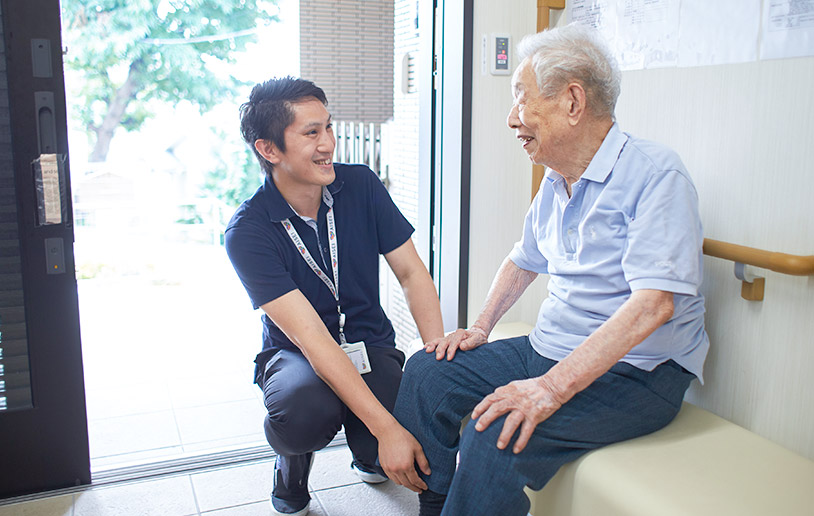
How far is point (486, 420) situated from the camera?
1.39m

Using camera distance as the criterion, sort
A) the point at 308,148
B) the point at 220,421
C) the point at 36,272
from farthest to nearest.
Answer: the point at 220,421 < the point at 36,272 < the point at 308,148

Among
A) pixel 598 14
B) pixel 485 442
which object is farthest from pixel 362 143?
pixel 485 442

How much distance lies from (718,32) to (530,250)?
2.27ft

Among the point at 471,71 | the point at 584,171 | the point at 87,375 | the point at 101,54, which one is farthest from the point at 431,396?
the point at 101,54

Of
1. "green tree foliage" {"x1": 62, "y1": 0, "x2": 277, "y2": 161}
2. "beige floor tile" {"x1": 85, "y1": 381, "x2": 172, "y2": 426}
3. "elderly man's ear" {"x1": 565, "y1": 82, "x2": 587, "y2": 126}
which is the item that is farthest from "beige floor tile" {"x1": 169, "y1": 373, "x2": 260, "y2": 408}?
"green tree foliage" {"x1": 62, "y1": 0, "x2": 277, "y2": 161}

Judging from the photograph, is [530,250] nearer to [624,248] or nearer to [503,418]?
[624,248]

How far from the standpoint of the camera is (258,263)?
69.9 inches

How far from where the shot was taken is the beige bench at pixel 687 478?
4.03 feet

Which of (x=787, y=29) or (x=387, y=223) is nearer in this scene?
(x=787, y=29)

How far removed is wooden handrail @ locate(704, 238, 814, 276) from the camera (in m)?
1.37

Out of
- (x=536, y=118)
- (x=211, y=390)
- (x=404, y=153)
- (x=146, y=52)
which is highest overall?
(x=146, y=52)

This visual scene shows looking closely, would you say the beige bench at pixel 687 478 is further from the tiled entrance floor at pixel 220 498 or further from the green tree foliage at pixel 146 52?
the green tree foliage at pixel 146 52

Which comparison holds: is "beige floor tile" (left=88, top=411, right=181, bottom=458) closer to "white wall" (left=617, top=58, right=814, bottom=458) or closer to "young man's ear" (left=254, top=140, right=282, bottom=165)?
"young man's ear" (left=254, top=140, right=282, bottom=165)

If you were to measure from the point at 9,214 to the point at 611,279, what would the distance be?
169cm
